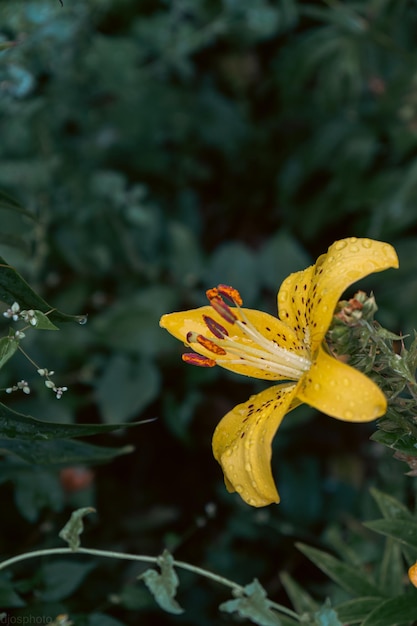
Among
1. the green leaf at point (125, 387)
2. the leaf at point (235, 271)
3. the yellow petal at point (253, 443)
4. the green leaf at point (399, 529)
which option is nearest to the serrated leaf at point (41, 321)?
the yellow petal at point (253, 443)

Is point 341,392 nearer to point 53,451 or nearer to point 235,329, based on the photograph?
point 235,329

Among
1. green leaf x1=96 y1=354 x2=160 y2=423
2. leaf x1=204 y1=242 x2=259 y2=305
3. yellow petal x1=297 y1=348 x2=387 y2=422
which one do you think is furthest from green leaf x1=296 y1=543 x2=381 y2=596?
leaf x1=204 y1=242 x2=259 y2=305

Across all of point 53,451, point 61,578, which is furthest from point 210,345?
point 61,578

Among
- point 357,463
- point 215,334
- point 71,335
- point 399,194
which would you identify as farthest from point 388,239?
point 215,334

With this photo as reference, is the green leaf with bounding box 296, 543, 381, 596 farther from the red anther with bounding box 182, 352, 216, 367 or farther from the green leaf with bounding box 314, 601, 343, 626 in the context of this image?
the red anther with bounding box 182, 352, 216, 367

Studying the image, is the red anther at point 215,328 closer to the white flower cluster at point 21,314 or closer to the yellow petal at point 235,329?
the yellow petal at point 235,329

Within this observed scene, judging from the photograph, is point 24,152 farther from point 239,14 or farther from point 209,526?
point 209,526
